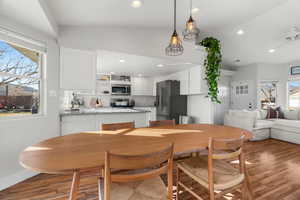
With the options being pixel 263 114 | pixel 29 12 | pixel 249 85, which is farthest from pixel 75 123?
pixel 249 85

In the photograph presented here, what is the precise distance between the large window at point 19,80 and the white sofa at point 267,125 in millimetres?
4753

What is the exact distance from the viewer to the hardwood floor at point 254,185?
5.56 ft

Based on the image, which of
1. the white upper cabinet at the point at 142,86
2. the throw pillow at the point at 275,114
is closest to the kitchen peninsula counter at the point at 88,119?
the white upper cabinet at the point at 142,86

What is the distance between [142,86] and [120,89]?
0.87 metres

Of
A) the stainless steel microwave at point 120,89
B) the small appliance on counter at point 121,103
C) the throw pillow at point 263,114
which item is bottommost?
the throw pillow at point 263,114

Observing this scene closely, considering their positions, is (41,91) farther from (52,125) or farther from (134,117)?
(134,117)

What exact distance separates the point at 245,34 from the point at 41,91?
4.89 metres

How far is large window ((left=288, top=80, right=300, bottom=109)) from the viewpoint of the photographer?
15.9ft

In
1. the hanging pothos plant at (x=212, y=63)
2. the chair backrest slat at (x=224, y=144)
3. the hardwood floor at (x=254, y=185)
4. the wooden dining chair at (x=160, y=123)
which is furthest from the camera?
the hanging pothos plant at (x=212, y=63)

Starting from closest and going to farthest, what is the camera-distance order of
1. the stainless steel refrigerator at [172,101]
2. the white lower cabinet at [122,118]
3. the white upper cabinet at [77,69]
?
the white upper cabinet at [77,69] → the white lower cabinet at [122,118] → the stainless steel refrigerator at [172,101]

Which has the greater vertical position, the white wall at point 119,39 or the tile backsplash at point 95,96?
the white wall at point 119,39

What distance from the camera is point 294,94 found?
494 centimetres

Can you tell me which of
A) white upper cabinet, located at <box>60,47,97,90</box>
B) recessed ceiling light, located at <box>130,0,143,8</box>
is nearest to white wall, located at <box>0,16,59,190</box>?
white upper cabinet, located at <box>60,47,97,90</box>

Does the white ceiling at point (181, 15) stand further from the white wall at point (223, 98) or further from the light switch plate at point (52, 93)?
the white wall at point (223, 98)
